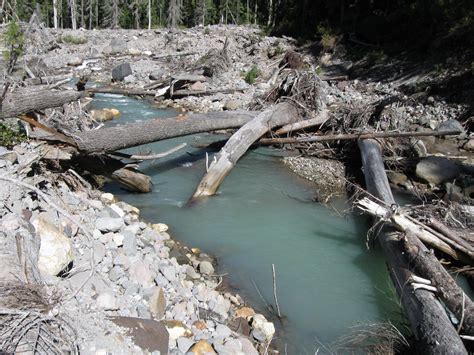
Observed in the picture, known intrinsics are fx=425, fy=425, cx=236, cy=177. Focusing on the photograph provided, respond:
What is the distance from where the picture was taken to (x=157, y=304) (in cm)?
429

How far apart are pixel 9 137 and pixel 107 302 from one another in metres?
3.40

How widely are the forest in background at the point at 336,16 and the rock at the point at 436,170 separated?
26.5ft

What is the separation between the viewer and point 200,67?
19547 mm

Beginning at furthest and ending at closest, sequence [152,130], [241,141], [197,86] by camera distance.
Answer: [197,86]
[241,141]
[152,130]

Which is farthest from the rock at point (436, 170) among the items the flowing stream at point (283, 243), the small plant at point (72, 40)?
the small plant at point (72, 40)

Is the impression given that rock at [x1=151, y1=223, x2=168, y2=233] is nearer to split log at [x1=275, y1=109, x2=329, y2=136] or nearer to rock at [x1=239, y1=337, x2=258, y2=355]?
rock at [x1=239, y1=337, x2=258, y2=355]

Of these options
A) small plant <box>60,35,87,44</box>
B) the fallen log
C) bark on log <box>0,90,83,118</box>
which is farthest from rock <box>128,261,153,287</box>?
small plant <box>60,35,87,44</box>

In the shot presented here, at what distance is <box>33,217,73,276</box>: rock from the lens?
12.9 ft

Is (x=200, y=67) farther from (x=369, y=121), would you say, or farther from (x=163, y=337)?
(x=163, y=337)

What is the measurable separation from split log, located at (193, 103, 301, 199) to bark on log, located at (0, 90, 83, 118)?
2.83 meters

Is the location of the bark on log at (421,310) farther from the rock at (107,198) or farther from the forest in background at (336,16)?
the forest in background at (336,16)

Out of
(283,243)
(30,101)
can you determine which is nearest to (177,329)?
(283,243)

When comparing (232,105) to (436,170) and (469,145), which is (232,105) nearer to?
(469,145)

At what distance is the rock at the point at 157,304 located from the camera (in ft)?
13.9
